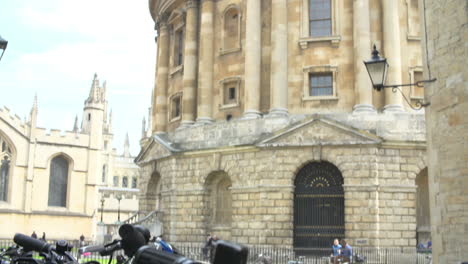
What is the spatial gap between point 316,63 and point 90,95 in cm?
4135

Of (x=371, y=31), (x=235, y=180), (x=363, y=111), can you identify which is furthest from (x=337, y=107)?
(x=235, y=180)

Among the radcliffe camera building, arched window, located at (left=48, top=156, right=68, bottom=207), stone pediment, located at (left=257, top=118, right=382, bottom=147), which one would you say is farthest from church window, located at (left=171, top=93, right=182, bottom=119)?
arched window, located at (left=48, top=156, right=68, bottom=207)

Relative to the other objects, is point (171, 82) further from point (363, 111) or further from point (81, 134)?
point (81, 134)

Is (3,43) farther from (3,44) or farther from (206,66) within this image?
(206,66)

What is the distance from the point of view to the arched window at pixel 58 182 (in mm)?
58031

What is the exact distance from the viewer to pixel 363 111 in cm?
2748

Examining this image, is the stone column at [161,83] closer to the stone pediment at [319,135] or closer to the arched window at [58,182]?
the stone pediment at [319,135]

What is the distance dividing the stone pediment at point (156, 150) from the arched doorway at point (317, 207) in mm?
7513

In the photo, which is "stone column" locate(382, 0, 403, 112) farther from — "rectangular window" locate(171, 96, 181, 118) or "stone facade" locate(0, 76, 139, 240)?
"stone facade" locate(0, 76, 139, 240)

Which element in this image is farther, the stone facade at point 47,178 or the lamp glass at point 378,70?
the stone facade at point 47,178

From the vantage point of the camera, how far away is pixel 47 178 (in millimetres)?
57688

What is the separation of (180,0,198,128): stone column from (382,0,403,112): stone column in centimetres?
1038

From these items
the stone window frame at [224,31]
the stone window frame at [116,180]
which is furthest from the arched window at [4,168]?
the stone window frame at [116,180]

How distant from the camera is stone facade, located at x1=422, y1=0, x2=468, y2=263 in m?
13.5
